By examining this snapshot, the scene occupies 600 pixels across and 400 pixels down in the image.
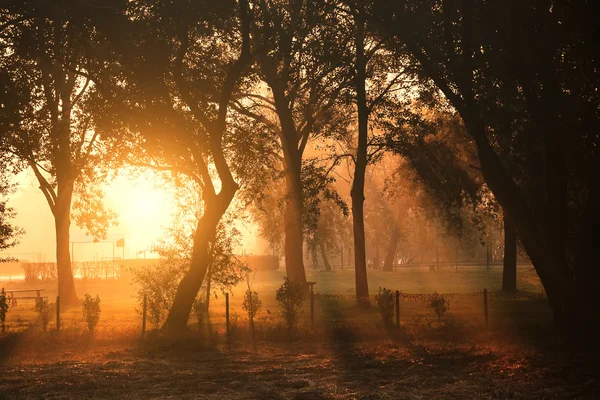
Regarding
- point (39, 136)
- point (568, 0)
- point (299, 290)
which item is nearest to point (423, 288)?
point (299, 290)

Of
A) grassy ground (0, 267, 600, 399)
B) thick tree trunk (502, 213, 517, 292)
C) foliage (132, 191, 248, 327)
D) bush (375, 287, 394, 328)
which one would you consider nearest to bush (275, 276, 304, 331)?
grassy ground (0, 267, 600, 399)

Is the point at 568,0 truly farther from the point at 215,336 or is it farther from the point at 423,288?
the point at 423,288

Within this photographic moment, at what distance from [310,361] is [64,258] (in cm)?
2202

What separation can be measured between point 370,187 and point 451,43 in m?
59.2

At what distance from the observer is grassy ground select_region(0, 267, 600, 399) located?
13.9 metres

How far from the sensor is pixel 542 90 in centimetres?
1855

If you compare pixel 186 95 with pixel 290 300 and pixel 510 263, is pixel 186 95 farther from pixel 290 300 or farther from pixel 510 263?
pixel 510 263

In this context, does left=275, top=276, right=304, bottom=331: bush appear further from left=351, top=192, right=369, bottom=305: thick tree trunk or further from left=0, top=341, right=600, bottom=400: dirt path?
left=351, top=192, right=369, bottom=305: thick tree trunk

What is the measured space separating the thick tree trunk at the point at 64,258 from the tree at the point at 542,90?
21.6 m

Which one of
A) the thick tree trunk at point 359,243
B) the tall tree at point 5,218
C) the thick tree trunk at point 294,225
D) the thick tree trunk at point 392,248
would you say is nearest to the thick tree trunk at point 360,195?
the thick tree trunk at point 359,243

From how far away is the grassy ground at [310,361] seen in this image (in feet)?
45.8

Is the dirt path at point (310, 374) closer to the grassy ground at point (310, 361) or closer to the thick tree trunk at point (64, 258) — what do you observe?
the grassy ground at point (310, 361)

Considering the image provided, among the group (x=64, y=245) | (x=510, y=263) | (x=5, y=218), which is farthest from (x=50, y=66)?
(x=510, y=263)

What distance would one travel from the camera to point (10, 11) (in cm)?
2134
